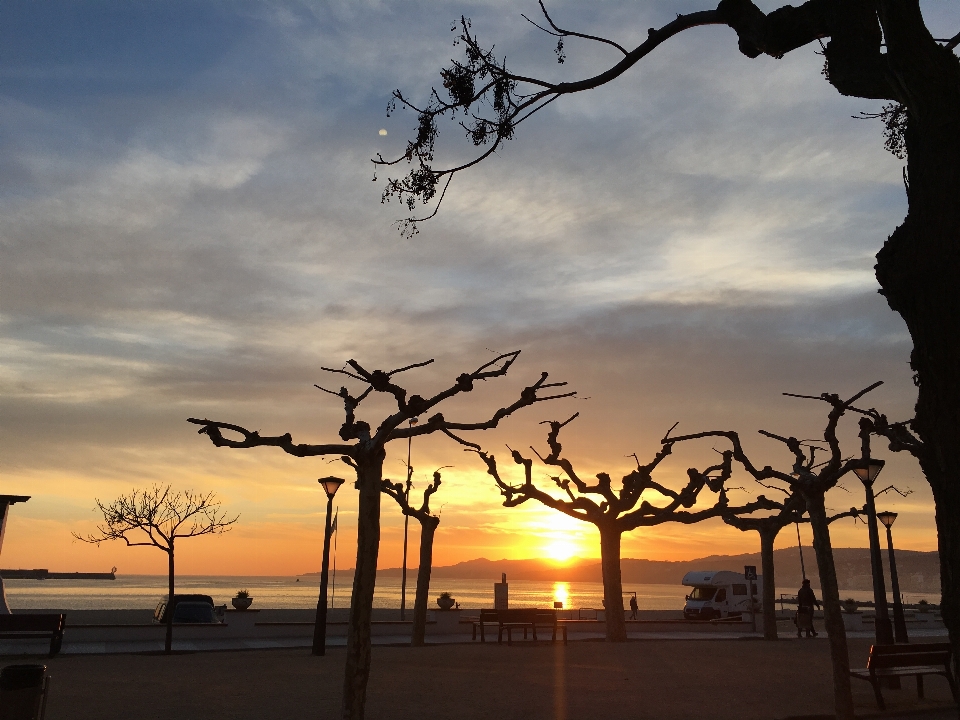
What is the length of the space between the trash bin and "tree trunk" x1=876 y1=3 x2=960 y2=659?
30.5 ft

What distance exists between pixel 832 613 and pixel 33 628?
1802 cm

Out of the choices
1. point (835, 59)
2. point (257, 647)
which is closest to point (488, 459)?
point (257, 647)

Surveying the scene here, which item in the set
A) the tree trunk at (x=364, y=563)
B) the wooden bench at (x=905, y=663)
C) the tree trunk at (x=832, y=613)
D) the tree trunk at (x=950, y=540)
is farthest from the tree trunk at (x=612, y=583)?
the tree trunk at (x=950, y=540)

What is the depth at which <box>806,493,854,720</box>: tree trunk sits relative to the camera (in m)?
11.8

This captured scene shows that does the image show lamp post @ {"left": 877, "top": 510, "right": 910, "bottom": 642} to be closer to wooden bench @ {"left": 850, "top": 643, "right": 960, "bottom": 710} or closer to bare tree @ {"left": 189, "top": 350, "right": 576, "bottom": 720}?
wooden bench @ {"left": 850, "top": 643, "right": 960, "bottom": 710}

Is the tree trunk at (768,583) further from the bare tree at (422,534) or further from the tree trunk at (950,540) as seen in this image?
the tree trunk at (950,540)

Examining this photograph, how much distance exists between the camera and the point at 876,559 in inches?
766

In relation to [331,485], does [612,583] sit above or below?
below

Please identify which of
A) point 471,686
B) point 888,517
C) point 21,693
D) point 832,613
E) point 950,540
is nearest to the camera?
point 950,540

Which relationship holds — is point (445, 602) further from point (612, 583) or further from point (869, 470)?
point (869, 470)

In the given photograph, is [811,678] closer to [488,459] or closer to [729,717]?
[729,717]

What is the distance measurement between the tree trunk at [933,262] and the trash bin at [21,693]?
9.30 meters

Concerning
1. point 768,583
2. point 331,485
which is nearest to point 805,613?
point 768,583

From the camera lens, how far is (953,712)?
12625 millimetres
